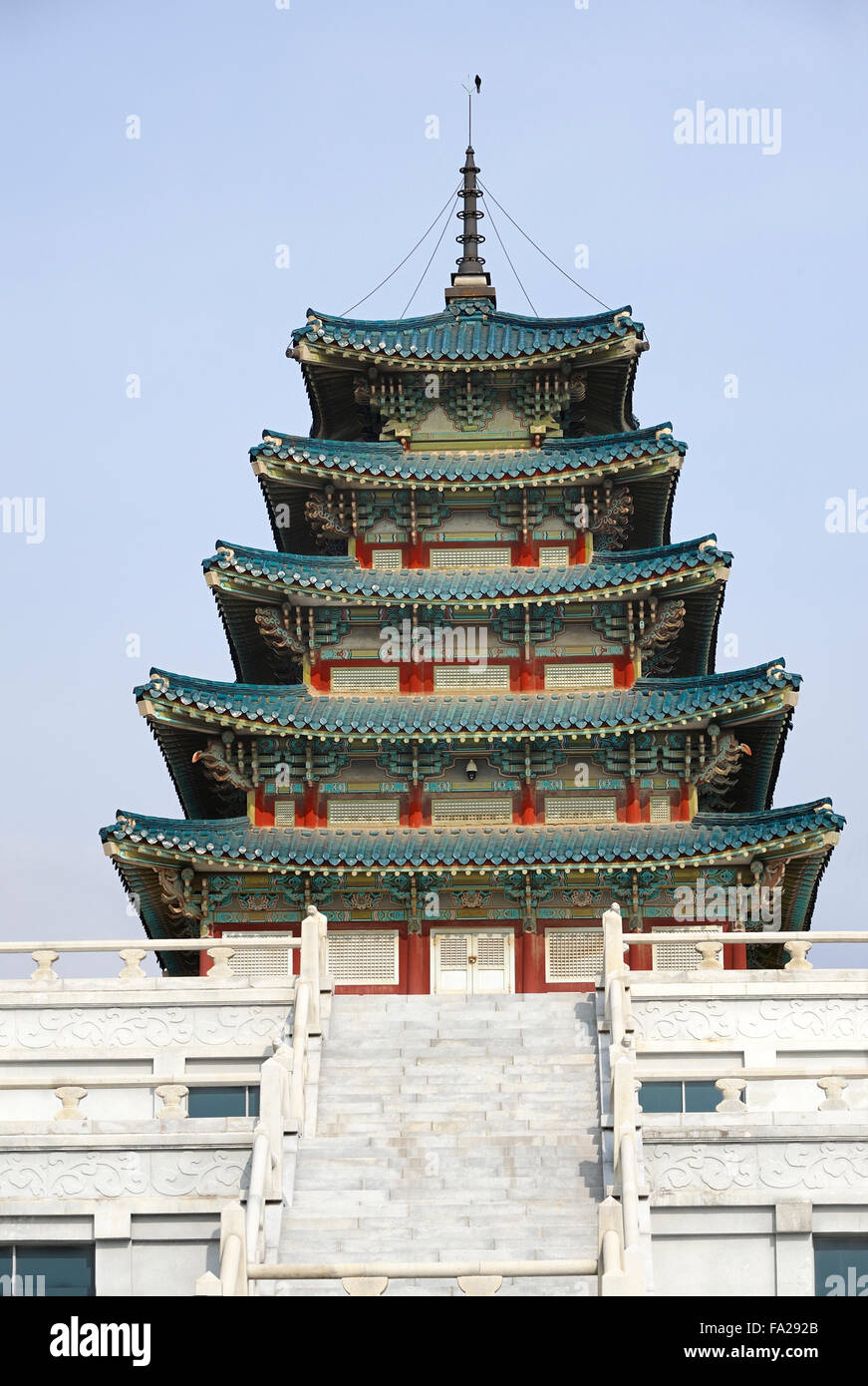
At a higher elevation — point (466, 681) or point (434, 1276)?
point (466, 681)

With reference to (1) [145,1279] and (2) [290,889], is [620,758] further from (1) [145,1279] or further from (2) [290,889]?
(1) [145,1279]

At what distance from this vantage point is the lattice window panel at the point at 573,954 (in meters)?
35.7

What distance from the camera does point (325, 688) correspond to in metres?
38.5

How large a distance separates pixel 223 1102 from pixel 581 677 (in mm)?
12424

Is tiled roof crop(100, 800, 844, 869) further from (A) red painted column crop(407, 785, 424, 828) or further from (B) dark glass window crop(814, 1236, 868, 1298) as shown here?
(B) dark glass window crop(814, 1236, 868, 1298)

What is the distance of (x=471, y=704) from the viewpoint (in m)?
37.8

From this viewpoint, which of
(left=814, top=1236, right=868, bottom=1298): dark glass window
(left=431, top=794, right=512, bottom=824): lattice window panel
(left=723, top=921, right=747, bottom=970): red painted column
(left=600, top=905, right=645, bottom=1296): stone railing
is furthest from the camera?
(left=431, top=794, right=512, bottom=824): lattice window panel

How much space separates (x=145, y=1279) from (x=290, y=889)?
12.6 m

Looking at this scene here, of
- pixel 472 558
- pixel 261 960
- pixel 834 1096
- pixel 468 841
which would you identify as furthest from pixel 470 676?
pixel 834 1096

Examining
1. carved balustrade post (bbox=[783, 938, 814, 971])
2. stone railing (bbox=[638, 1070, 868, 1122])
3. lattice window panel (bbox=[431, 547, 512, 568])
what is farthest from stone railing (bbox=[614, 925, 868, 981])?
lattice window panel (bbox=[431, 547, 512, 568])

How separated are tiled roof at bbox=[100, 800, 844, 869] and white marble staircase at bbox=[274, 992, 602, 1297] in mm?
5632

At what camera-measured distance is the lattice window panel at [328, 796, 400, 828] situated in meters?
37.2
